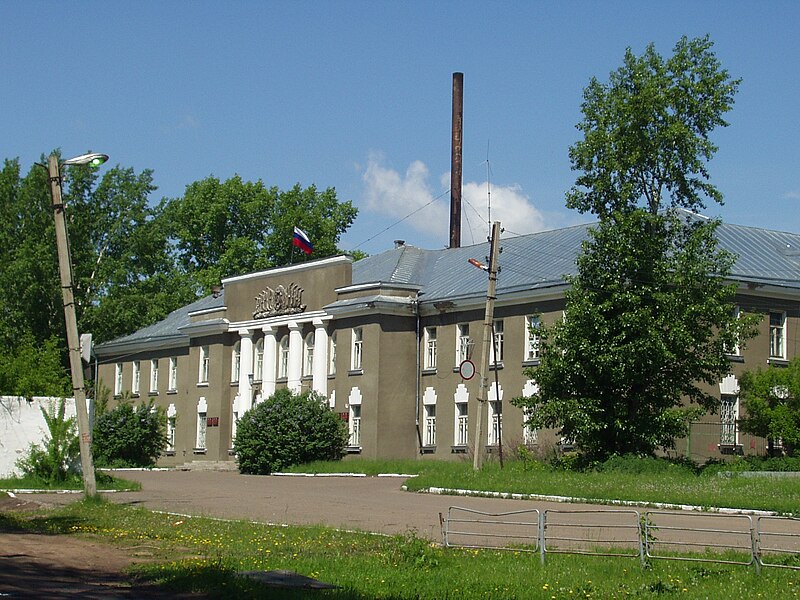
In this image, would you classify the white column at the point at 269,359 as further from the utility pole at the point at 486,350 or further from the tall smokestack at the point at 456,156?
the utility pole at the point at 486,350

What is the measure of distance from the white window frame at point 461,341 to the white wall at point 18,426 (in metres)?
18.3

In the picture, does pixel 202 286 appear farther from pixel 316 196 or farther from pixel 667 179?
pixel 667 179

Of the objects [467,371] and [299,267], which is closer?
[467,371]

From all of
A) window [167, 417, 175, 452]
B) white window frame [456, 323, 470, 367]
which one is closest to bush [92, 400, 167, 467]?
window [167, 417, 175, 452]

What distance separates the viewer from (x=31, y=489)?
3094cm

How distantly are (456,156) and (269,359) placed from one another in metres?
15.9

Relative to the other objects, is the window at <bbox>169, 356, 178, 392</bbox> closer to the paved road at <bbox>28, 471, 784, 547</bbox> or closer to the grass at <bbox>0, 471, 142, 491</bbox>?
the paved road at <bbox>28, 471, 784, 547</bbox>

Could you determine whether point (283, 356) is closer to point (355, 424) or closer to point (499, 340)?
point (355, 424)

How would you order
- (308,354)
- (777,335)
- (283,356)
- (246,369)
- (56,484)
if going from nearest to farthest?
(56,484)
(777,335)
(308,354)
(283,356)
(246,369)

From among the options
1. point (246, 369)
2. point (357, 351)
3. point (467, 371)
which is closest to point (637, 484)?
point (467, 371)

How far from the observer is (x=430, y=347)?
161 feet

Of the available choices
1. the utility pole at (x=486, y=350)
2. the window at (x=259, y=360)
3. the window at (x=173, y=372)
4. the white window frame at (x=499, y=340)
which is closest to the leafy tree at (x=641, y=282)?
the utility pole at (x=486, y=350)

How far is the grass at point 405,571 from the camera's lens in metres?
13.6

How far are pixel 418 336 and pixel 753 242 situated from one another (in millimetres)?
13652
